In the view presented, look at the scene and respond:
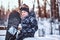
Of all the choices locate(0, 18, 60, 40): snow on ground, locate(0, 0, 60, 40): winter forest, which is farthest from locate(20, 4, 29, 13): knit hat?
locate(0, 18, 60, 40): snow on ground

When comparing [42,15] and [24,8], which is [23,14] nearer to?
[24,8]

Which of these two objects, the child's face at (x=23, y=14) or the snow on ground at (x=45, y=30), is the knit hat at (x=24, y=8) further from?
the snow on ground at (x=45, y=30)

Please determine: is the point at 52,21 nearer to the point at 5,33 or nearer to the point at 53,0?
the point at 53,0

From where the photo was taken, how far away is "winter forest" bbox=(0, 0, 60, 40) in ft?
3.95

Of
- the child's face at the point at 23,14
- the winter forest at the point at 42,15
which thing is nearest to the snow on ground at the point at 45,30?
the winter forest at the point at 42,15

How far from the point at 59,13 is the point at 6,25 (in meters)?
0.49

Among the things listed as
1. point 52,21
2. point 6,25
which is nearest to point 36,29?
point 52,21

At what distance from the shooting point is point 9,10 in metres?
1.22

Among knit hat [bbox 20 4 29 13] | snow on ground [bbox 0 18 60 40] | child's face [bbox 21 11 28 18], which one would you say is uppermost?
knit hat [bbox 20 4 29 13]

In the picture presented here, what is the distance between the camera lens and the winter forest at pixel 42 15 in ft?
3.95

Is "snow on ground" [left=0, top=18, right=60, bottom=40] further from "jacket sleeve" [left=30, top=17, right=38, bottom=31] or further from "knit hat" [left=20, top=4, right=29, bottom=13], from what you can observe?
"knit hat" [left=20, top=4, right=29, bottom=13]

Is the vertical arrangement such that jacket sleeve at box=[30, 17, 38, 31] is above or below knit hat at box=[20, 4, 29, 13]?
below

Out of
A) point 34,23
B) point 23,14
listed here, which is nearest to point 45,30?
point 34,23

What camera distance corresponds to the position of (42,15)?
1.22m
